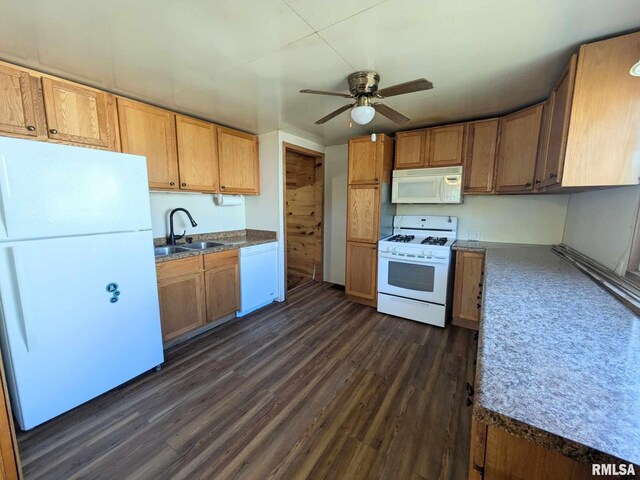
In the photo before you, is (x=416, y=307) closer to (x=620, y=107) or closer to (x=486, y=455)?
(x=620, y=107)

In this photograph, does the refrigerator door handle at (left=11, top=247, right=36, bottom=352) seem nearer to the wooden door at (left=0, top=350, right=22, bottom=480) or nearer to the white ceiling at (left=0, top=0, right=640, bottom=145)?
the wooden door at (left=0, top=350, right=22, bottom=480)

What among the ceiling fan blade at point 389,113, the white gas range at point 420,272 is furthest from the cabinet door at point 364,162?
the ceiling fan blade at point 389,113

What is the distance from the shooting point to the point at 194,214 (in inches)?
120

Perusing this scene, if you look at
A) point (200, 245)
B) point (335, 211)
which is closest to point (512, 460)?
point (200, 245)

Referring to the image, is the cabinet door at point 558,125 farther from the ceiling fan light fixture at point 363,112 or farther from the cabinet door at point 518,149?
the ceiling fan light fixture at point 363,112

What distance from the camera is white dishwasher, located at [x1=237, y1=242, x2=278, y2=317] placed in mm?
2992

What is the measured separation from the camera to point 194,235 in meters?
3.06

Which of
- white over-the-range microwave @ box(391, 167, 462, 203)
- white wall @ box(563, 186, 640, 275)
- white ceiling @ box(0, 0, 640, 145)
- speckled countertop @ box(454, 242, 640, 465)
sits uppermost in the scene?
white ceiling @ box(0, 0, 640, 145)

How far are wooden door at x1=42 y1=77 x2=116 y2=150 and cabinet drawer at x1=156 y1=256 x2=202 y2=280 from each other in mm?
1052

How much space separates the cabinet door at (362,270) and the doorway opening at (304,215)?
0.94m

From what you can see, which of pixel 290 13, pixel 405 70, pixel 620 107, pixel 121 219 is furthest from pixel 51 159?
pixel 620 107

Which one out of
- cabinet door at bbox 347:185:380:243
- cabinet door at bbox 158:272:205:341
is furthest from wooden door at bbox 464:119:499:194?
cabinet door at bbox 158:272:205:341

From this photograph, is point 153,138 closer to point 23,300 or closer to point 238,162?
point 238,162

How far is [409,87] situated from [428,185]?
1.55 metres
